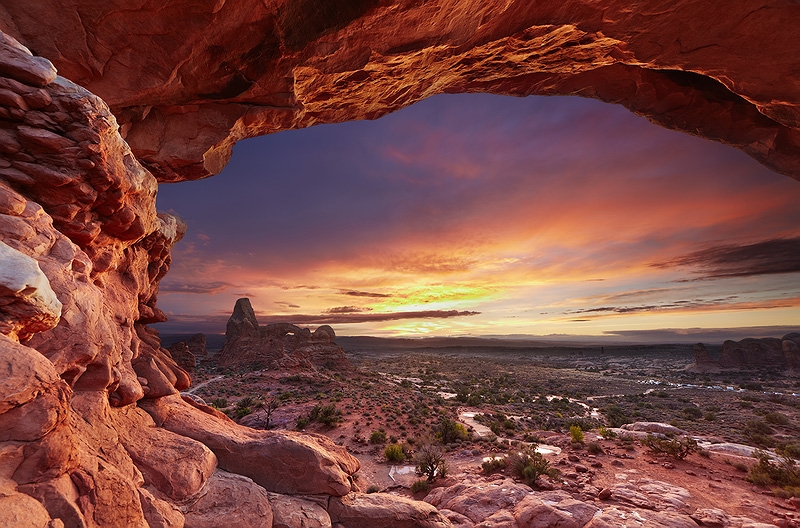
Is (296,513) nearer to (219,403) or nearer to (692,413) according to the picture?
(219,403)

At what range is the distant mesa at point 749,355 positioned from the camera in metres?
67.2

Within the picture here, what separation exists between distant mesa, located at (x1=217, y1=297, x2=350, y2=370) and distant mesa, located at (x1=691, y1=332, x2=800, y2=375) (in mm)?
79025

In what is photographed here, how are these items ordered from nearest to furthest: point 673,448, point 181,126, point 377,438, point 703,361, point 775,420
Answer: point 181,126 < point 673,448 < point 377,438 < point 775,420 < point 703,361

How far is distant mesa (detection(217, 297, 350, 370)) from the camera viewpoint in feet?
176

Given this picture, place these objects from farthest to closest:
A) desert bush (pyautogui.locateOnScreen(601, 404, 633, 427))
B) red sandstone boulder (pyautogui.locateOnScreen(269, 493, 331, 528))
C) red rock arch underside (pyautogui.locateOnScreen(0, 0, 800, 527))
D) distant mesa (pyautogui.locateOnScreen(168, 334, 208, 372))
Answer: distant mesa (pyautogui.locateOnScreen(168, 334, 208, 372)), desert bush (pyautogui.locateOnScreen(601, 404, 633, 427)), red sandstone boulder (pyautogui.locateOnScreen(269, 493, 331, 528)), red rock arch underside (pyautogui.locateOnScreen(0, 0, 800, 527))

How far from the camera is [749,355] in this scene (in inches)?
2751

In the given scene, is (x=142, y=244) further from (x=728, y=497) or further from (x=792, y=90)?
(x=728, y=497)

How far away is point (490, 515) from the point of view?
10.1m

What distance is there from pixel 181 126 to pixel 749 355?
10537 centimetres

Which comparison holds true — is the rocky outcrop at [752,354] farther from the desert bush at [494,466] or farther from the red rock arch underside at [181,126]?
the red rock arch underside at [181,126]

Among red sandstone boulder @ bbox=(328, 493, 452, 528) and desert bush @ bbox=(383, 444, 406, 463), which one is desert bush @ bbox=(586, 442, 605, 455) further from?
red sandstone boulder @ bbox=(328, 493, 452, 528)

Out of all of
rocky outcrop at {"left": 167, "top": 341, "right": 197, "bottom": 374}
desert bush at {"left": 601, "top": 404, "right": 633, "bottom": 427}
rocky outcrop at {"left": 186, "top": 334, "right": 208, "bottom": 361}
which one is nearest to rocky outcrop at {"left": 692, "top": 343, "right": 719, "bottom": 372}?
desert bush at {"left": 601, "top": 404, "right": 633, "bottom": 427}

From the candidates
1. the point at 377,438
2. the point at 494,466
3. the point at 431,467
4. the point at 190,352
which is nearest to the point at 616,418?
the point at 494,466

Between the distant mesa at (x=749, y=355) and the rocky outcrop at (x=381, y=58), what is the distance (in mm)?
87207
